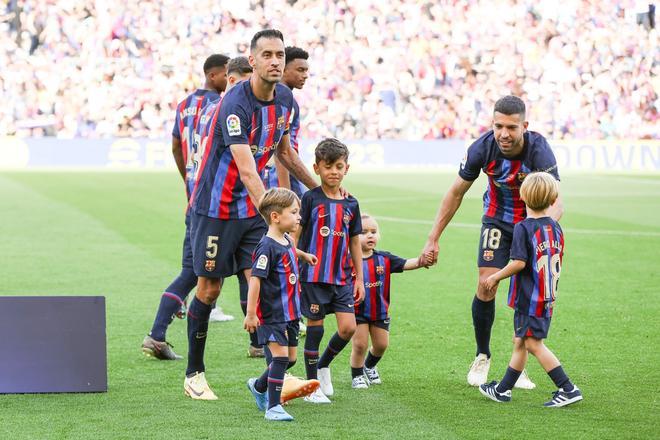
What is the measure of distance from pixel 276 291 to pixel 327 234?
2.06 ft

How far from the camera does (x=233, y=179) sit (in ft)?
20.2

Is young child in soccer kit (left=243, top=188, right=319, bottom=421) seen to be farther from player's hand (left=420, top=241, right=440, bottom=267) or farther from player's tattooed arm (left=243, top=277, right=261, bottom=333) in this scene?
player's hand (left=420, top=241, right=440, bottom=267)

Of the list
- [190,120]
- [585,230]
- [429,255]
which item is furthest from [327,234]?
[585,230]

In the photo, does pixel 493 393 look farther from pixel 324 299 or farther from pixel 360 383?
pixel 324 299

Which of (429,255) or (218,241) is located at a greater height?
(218,241)

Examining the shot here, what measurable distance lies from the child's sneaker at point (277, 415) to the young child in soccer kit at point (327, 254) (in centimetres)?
52

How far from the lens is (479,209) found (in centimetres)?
1919

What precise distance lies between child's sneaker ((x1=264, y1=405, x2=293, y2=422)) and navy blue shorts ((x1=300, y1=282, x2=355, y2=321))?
0.71 metres

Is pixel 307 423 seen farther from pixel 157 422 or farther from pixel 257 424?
pixel 157 422

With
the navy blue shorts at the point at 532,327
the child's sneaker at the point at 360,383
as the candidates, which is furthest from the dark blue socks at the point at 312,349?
the navy blue shorts at the point at 532,327

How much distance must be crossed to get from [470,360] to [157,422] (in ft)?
8.35

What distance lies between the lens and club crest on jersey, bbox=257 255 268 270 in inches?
219

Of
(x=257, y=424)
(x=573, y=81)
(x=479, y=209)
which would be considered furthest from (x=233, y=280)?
(x=573, y=81)

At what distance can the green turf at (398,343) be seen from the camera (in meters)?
5.49
